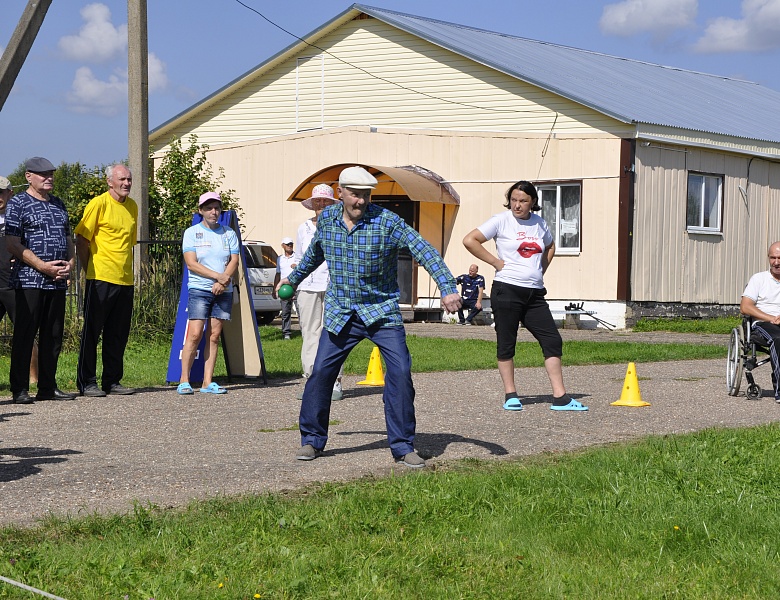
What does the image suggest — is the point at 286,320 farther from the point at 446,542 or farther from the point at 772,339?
the point at 446,542

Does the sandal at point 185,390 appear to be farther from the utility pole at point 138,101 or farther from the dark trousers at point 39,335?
the utility pole at point 138,101

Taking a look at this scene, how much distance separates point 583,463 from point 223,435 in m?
2.86

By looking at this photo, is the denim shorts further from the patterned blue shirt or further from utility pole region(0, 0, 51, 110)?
utility pole region(0, 0, 51, 110)

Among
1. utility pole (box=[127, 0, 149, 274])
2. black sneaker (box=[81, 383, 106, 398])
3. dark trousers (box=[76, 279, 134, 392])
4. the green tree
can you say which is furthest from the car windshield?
black sneaker (box=[81, 383, 106, 398])

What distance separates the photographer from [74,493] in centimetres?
668

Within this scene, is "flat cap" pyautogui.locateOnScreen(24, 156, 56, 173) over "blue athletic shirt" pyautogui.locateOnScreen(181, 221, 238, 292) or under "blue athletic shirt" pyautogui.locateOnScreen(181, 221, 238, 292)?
over

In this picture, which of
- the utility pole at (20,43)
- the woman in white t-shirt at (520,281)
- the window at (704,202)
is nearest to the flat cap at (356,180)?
the woman in white t-shirt at (520,281)

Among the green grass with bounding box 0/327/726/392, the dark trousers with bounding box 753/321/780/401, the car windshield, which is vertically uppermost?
the car windshield

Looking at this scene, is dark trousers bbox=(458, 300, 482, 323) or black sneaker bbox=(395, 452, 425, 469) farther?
dark trousers bbox=(458, 300, 482, 323)

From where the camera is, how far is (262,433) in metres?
9.16

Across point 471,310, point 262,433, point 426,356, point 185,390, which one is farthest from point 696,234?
point 262,433

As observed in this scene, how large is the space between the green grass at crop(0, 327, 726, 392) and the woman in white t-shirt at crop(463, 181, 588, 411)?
3.86 m

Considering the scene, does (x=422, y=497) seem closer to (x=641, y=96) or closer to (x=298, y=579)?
(x=298, y=579)

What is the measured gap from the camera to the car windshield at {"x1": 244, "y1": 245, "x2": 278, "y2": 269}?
2402 cm
